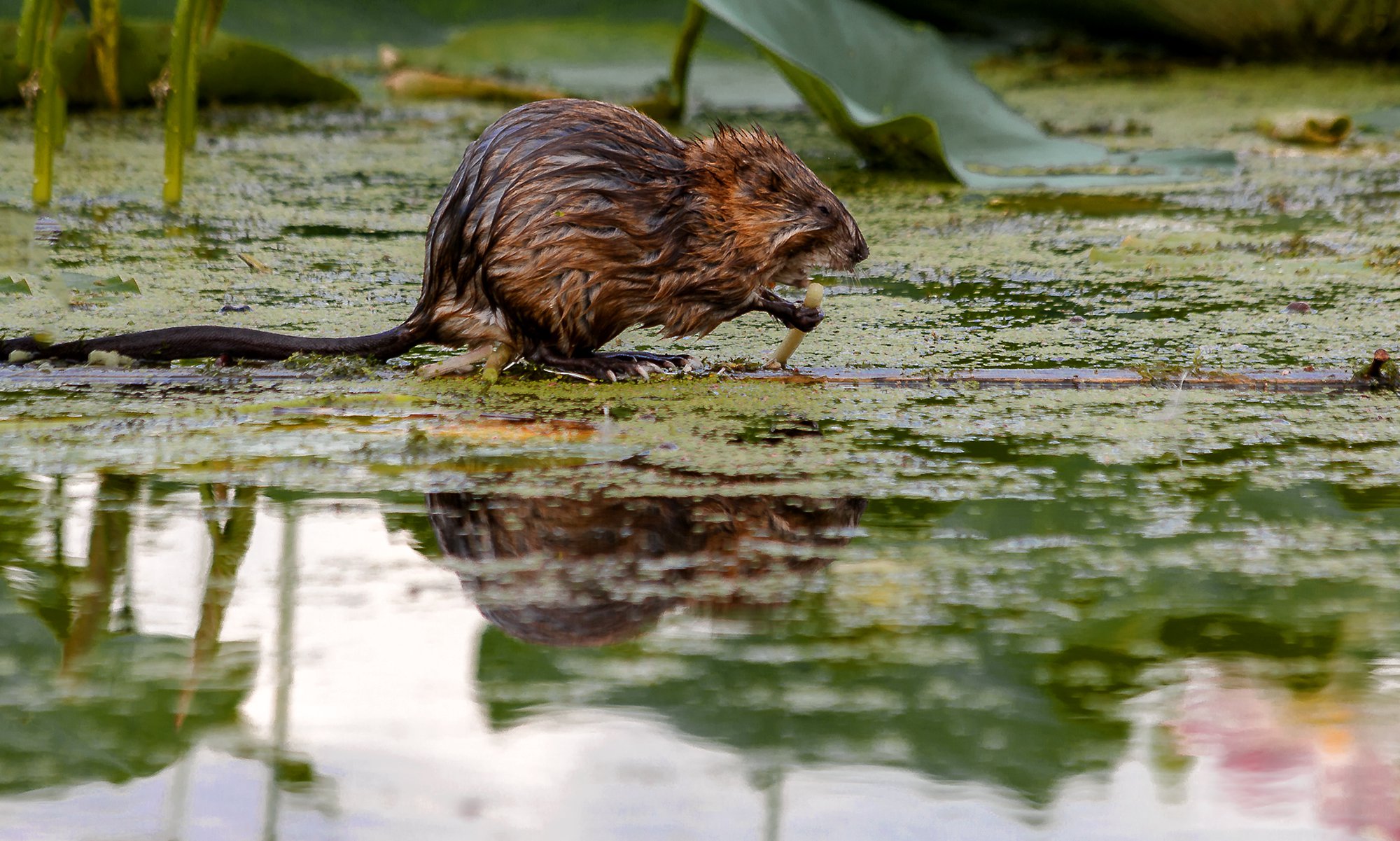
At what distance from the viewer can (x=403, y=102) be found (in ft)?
21.0

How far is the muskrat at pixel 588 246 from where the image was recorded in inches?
92.4

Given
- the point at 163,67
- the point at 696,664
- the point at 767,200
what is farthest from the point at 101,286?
the point at 163,67

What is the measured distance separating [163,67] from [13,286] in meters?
2.83

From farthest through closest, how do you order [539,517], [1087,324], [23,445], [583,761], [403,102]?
1. [403,102]
2. [1087,324]
3. [23,445]
4. [539,517]
5. [583,761]

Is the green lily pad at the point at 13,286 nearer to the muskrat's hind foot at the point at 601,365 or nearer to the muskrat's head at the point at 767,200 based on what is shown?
the muskrat's hind foot at the point at 601,365

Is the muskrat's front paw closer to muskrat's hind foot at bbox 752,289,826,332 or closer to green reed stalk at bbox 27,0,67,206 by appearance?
muskrat's hind foot at bbox 752,289,826,332

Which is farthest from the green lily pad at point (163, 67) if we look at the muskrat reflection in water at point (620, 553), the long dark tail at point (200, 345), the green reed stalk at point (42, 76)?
the muskrat reflection in water at point (620, 553)

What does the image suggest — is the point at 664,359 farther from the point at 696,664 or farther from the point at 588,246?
the point at 696,664

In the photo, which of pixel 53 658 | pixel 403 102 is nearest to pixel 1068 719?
pixel 53 658

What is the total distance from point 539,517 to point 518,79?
5361 millimetres

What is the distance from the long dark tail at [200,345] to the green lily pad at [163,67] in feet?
10.5

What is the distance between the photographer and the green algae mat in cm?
115

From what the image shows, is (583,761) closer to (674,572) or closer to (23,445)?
(674,572)

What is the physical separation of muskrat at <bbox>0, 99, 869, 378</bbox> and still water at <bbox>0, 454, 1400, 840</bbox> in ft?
2.06
